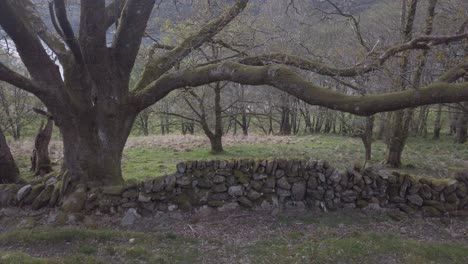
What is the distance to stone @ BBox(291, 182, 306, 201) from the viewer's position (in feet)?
20.3

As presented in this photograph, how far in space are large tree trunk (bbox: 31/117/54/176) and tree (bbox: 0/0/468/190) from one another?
3.60m

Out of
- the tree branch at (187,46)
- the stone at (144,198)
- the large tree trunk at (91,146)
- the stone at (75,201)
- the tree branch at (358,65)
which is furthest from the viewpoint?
the tree branch at (187,46)

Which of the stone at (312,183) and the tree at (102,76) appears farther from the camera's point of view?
the stone at (312,183)

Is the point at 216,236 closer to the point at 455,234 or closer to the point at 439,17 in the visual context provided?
the point at 455,234

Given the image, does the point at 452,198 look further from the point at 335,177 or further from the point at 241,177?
the point at 241,177

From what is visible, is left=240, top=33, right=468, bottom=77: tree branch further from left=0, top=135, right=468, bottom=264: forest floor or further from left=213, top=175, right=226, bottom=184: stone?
left=213, top=175, right=226, bottom=184: stone

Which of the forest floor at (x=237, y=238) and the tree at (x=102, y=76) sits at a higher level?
the tree at (x=102, y=76)

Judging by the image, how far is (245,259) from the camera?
474 cm

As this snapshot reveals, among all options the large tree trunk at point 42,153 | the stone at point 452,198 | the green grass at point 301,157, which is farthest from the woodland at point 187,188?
the green grass at point 301,157

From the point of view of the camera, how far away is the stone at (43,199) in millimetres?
6262

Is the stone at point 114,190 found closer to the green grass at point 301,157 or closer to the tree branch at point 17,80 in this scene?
the tree branch at point 17,80

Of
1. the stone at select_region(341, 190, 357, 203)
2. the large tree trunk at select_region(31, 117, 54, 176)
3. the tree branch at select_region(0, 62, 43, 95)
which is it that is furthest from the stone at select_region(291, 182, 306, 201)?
the large tree trunk at select_region(31, 117, 54, 176)

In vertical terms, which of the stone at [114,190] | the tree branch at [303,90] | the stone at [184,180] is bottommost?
the stone at [114,190]

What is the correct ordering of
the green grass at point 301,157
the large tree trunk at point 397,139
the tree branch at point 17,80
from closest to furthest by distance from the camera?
the tree branch at point 17,80
the green grass at point 301,157
the large tree trunk at point 397,139
